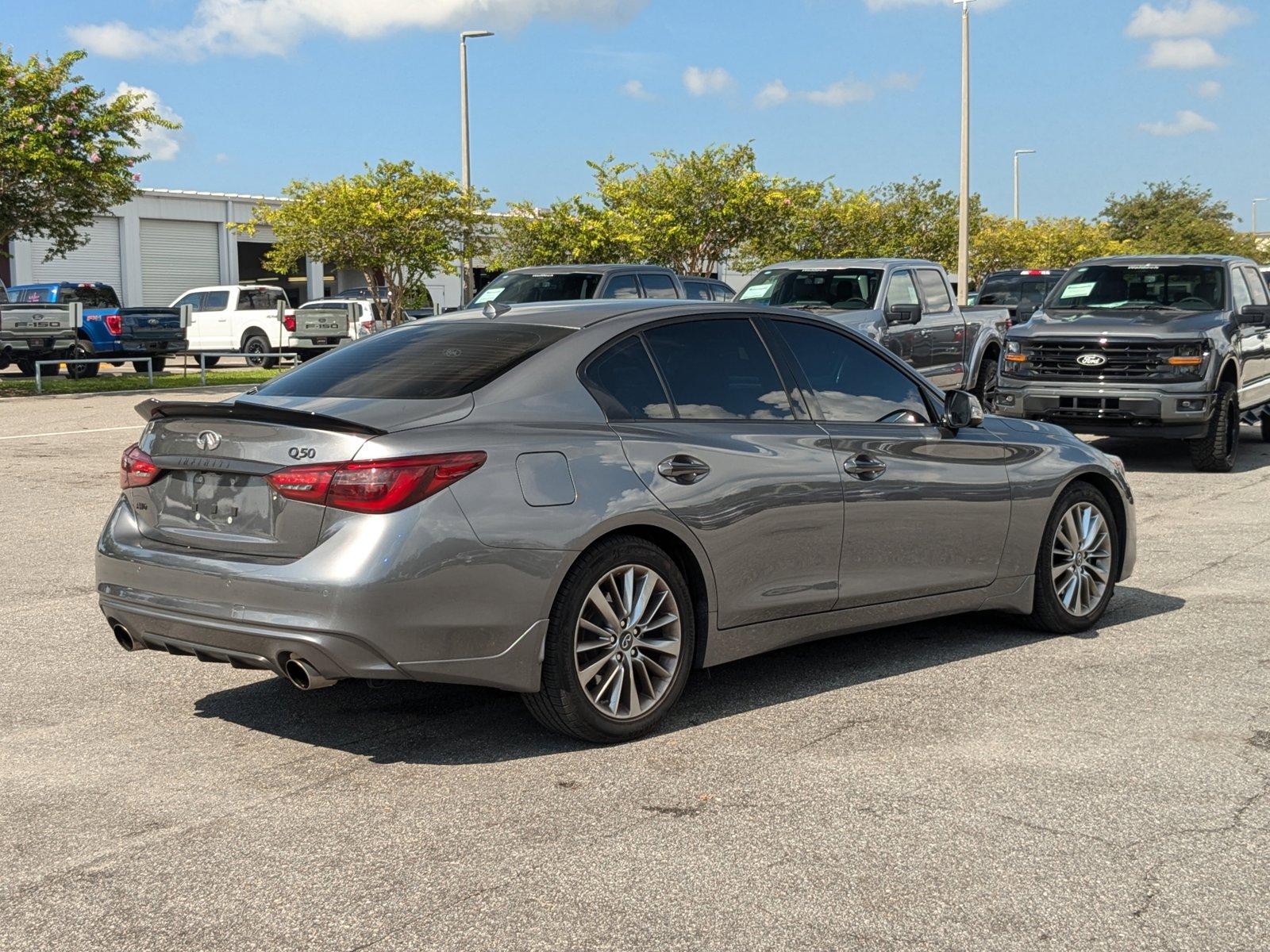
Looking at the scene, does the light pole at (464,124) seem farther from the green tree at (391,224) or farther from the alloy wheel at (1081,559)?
the alloy wheel at (1081,559)

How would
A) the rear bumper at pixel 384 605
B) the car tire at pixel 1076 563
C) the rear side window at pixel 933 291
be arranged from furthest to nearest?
the rear side window at pixel 933 291 < the car tire at pixel 1076 563 < the rear bumper at pixel 384 605

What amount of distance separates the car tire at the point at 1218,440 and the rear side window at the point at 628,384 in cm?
993

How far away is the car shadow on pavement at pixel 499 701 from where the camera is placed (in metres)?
5.44

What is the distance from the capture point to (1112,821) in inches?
180

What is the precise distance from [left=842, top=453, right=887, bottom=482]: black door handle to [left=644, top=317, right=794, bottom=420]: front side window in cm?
31

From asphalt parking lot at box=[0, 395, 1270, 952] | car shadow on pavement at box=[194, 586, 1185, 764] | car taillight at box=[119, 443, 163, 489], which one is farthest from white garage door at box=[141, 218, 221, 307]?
car taillight at box=[119, 443, 163, 489]

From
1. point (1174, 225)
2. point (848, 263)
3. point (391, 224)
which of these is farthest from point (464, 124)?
point (1174, 225)

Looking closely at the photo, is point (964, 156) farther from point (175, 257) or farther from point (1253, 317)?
point (175, 257)

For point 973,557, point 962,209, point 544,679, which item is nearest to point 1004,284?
point 962,209

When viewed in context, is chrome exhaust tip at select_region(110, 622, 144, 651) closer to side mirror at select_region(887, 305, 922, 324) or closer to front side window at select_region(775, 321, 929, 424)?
front side window at select_region(775, 321, 929, 424)

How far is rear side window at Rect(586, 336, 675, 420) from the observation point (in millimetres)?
5535

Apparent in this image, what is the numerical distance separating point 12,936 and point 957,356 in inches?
A: 610

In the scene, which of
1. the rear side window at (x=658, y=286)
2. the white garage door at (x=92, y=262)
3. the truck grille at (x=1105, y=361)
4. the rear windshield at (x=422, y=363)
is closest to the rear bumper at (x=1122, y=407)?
the truck grille at (x=1105, y=361)

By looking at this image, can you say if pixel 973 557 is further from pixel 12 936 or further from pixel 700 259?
pixel 700 259
